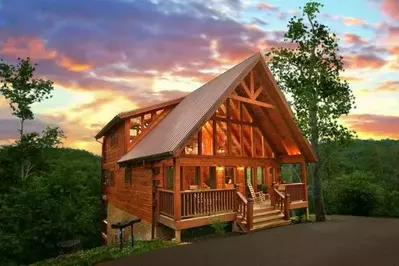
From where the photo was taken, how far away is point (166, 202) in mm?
12422

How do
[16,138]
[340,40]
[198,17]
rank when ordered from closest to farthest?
[340,40] → [198,17] → [16,138]

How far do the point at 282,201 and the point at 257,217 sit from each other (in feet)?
6.22

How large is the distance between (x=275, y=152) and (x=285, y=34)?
6.29 meters

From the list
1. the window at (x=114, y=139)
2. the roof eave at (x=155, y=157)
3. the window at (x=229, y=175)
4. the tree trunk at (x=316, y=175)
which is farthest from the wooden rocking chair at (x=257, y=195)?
the window at (x=114, y=139)

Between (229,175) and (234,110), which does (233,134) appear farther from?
(229,175)

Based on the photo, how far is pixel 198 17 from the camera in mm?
16797

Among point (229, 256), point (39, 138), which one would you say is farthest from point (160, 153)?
point (39, 138)

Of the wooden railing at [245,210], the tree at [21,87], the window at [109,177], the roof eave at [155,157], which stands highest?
the tree at [21,87]

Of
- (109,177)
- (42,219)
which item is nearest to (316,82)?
(109,177)

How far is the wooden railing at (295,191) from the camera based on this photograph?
16000 mm

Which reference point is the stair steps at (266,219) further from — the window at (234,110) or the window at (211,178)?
the window at (234,110)

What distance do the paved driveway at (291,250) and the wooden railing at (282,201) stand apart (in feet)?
5.27

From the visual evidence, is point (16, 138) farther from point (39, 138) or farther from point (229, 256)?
point (229, 256)

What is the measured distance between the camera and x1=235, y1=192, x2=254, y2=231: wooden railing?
12.4 meters
